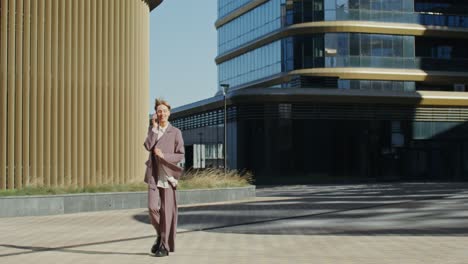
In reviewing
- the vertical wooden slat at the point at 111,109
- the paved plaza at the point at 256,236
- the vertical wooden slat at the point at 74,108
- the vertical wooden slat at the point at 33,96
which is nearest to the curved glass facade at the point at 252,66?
the vertical wooden slat at the point at 111,109

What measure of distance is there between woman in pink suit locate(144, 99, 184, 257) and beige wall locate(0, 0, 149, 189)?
29.9 ft

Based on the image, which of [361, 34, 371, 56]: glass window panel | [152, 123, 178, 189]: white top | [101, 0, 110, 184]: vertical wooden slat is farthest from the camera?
[361, 34, 371, 56]: glass window panel

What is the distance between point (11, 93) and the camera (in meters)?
17.3

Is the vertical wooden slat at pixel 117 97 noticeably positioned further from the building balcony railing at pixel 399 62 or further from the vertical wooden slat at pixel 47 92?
the building balcony railing at pixel 399 62

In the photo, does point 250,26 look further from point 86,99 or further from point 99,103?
point 86,99

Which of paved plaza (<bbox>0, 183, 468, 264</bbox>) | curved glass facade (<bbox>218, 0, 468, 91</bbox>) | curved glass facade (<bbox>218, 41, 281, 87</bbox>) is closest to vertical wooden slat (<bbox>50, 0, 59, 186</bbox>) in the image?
paved plaza (<bbox>0, 183, 468, 264</bbox>)

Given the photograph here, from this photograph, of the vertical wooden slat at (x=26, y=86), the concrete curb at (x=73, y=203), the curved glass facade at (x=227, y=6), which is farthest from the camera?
the curved glass facade at (x=227, y=6)

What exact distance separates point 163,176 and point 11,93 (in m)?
9.55

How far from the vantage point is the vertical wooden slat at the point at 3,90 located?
56.0 feet

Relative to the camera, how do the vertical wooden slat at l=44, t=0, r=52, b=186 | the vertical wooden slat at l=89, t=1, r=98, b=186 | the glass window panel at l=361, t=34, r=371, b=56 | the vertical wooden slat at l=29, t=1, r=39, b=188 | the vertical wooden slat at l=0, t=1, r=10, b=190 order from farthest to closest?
the glass window panel at l=361, t=34, r=371, b=56, the vertical wooden slat at l=89, t=1, r=98, b=186, the vertical wooden slat at l=44, t=0, r=52, b=186, the vertical wooden slat at l=29, t=1, r=39, b=188, the vertical wooden slat at l=0, t=1, r=10, b=190

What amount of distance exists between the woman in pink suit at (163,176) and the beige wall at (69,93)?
9126 mm

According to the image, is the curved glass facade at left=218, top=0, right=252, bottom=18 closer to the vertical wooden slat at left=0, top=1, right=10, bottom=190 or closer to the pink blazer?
the vertical wooden slat at left=0, top=1, right=10, bottom=190

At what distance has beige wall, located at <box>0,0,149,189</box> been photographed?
686 inches

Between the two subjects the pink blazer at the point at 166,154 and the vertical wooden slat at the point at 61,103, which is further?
the vertical wooden slat at the point at 61,103
